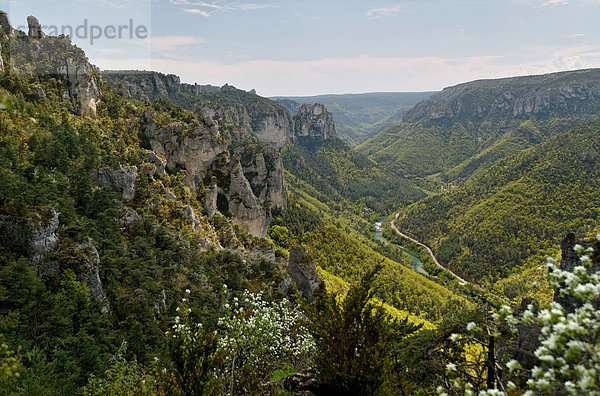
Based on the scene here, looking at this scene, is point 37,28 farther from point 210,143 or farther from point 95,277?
point 95,277

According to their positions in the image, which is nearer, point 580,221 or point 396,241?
point 580,221

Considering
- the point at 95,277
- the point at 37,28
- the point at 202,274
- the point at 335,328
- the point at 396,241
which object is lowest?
the point at 396,241

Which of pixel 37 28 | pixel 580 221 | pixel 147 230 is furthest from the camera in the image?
pixel 580 221

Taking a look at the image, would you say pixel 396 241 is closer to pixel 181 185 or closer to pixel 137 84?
pixel 181 185

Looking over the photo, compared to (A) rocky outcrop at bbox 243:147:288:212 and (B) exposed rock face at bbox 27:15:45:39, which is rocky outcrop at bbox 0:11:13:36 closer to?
(B) exposed rock face at bbox 27:15:45:39

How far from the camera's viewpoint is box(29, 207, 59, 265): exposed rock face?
20.3 metres

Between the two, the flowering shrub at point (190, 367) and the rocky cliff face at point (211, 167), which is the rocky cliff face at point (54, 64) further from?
the flowering shrub at point (190, 367)

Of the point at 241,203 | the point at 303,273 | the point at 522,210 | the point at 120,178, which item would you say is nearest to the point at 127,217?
the point at 120,178

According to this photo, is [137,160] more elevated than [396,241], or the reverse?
[137,160]

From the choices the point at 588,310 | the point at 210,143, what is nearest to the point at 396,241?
the point at 210,143

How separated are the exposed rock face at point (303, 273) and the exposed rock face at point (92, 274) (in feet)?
65.1

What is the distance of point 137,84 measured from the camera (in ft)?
465

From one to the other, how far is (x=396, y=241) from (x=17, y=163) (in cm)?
13628

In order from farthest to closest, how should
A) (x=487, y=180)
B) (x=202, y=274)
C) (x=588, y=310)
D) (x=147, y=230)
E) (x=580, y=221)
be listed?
(x=487, y=180) → (x=580, y=221) → (x=147, y=230) → (x=202, y=274) → (x=588, y=310)
